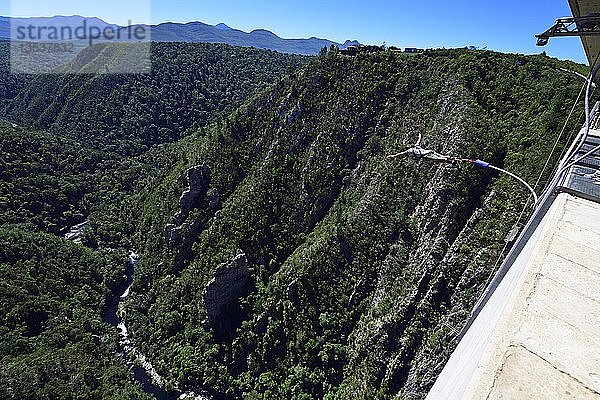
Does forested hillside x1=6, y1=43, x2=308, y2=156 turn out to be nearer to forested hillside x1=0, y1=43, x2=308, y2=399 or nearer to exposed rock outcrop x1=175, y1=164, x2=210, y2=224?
forested hillside x1=0, y1=43, x2=308, y2=399

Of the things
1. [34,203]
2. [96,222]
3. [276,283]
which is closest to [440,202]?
[276,283]

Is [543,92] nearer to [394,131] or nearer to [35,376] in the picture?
[394,131]

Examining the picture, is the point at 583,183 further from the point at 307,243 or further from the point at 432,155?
the point at 307,243

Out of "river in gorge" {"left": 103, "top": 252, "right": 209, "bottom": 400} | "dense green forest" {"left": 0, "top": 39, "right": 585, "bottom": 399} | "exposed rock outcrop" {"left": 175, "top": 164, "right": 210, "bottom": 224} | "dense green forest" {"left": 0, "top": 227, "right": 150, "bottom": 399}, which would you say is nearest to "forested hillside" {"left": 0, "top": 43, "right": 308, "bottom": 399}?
"dense green forest" {"left": 0, "top": 227, "right": 150, "bottom": 399}

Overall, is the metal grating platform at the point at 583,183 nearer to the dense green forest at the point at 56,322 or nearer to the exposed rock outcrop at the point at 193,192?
the dense green forest at the point at 56,322

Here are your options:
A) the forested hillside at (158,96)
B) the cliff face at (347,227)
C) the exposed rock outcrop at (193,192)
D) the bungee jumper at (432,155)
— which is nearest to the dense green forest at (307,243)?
the cliff face at (347,227)

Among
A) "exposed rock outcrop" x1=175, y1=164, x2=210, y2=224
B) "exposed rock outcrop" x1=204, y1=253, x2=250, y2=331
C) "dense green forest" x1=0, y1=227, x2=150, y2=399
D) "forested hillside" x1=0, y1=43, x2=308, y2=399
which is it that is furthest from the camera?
"exposed rock outcrop" x1=175, y1=164, x2=210, y2=224

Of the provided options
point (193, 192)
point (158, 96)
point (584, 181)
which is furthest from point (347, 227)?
point (158, 96)
